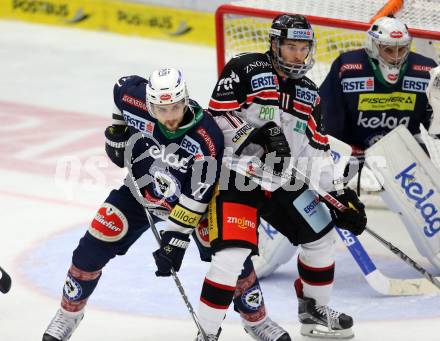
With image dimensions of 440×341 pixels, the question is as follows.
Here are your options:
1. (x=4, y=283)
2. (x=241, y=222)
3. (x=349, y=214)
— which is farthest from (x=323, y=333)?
(x=4, y=283)

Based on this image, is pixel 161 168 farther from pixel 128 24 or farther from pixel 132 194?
pixel 128 24

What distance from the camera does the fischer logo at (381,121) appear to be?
5.46m

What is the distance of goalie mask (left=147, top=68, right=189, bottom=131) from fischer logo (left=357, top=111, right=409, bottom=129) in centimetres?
151

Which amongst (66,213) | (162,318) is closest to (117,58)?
(66,213)

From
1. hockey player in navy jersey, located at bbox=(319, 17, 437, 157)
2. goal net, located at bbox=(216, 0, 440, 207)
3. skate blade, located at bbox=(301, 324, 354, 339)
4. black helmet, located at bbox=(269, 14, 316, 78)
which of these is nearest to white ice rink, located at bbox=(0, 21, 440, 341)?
skate blade, located at bbox=(301, 324, 354, 339)

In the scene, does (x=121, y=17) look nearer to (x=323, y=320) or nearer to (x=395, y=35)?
(x=395, y=35)

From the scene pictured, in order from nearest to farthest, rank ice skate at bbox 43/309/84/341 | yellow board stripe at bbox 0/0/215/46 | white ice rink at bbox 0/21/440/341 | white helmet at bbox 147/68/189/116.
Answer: white helmet at bbox 147/68/189/116
ice skate at bbox 43/309/84/341
white ice rink at bbox 0/21/440/341
yellow board stripe at bbox 0/0/215/46

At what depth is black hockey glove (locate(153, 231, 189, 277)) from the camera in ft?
13.7

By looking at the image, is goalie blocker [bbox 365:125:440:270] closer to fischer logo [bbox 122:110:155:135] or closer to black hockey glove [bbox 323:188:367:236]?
black hockey glove [bbox 323:188:367:236]

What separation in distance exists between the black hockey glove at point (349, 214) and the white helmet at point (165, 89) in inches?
31.7

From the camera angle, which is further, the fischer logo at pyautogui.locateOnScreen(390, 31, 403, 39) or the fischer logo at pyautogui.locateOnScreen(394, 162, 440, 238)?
the fischer logo at pyautogui.locateOnScreen(394, 162, 440, 238)

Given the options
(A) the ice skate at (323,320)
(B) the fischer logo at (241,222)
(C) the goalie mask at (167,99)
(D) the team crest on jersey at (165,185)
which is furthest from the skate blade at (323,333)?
(C) the goalie mask at (167,99)

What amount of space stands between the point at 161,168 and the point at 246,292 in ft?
1.93

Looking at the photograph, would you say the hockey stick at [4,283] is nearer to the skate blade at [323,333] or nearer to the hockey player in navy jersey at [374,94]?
the skate blade at [323,333]
